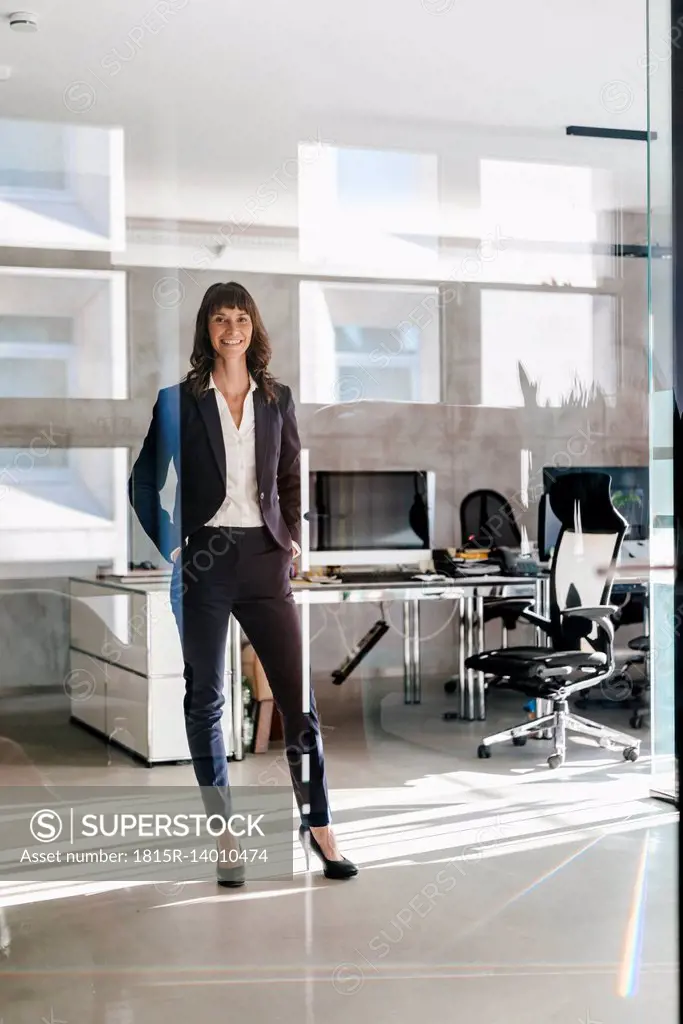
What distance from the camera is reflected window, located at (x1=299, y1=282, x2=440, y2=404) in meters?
3.05

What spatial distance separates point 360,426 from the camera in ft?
9.58

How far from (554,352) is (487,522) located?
0.58 metres

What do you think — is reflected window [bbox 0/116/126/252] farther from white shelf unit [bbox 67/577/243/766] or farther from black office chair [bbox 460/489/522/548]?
black office chair [bbox 460/489/522/548]

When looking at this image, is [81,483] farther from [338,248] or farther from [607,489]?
[607,489]

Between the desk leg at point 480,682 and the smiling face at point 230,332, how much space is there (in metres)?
1.03

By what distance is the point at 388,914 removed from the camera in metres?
3.16

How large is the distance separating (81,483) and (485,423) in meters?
1.16

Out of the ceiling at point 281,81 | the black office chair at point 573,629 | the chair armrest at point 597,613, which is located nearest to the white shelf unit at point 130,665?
the black office chair at point 573,629

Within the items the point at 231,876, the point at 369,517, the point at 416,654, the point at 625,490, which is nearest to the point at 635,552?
the point at 625,490

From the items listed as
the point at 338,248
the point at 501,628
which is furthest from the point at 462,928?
the point at 338,248

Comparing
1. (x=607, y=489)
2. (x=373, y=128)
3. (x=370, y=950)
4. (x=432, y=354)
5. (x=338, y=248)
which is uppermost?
(x=373, y=128)

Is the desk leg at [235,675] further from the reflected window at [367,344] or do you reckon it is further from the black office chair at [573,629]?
the black office chair at [573,629]

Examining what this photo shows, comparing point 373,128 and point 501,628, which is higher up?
point 373,128

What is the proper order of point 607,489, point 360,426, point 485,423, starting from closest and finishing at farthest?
1. point 360,426
2. point 485,423
3. point 607,489
